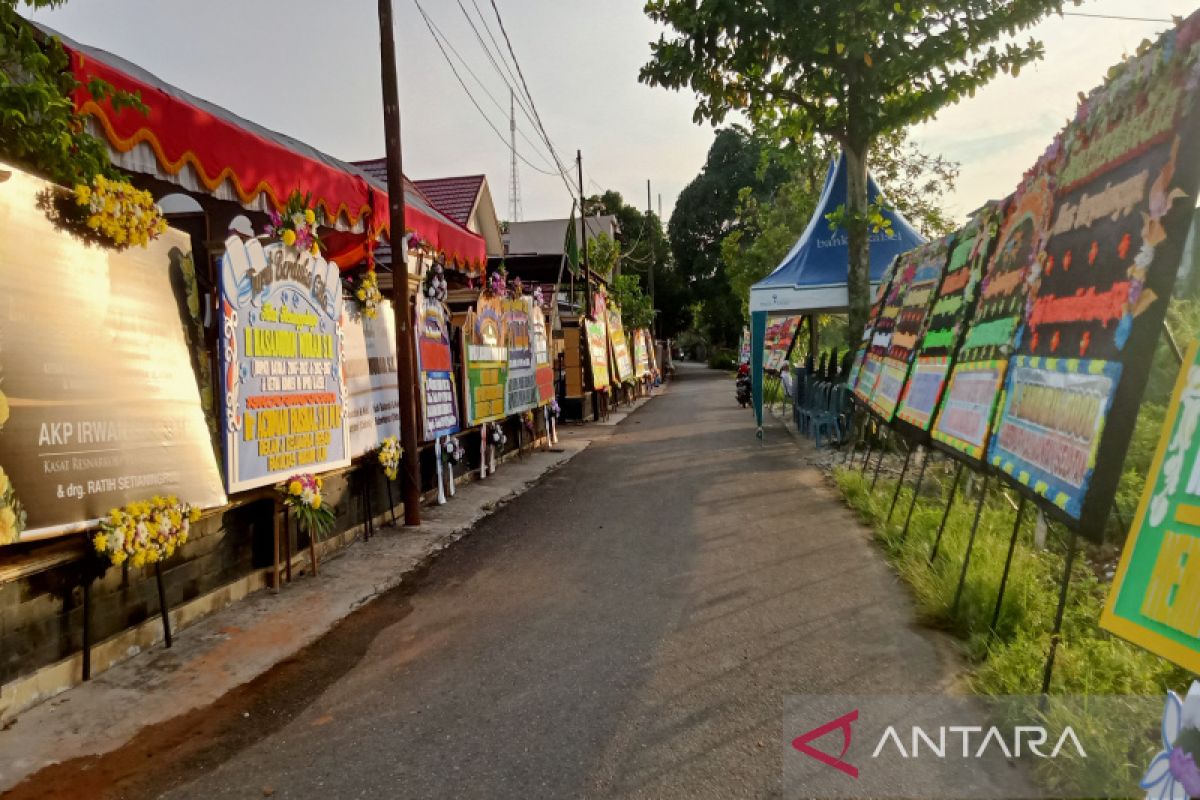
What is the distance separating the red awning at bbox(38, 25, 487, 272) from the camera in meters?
4.16

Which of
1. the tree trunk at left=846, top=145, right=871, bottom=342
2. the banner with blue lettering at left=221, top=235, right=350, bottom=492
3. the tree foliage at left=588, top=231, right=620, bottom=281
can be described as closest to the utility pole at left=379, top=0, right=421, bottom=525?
the banner with blue lettering at left=221, top=235, right=350, bottom=492

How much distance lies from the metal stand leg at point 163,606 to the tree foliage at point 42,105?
2.18m

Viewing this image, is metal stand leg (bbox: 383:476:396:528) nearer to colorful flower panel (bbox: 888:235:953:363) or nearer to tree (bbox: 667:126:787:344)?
colorful flower panel (bbox: 888:235:953:363)

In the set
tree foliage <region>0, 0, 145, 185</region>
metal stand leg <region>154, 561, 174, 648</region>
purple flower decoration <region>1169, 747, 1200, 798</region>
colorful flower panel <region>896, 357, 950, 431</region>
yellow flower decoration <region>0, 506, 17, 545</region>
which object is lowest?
metal stand leg <region>154, 561, 174, 648</region>

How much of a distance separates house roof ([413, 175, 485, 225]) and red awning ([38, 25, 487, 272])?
44.5ft

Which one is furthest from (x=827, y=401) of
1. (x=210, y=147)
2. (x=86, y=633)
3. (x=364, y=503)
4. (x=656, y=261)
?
(x=656, y=261)

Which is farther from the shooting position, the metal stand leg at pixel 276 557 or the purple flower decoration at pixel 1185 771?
the metal stand leg at pixel 276 557

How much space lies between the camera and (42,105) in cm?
367

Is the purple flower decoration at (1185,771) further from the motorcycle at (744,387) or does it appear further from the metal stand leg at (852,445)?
the motorcycle at (744,387)

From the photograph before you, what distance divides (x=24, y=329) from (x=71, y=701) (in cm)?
181

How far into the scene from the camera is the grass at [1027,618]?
9.96ft

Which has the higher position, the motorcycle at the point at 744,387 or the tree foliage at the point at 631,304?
the tree foliage at the point at 631,304

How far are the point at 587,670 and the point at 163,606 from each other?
2530mm

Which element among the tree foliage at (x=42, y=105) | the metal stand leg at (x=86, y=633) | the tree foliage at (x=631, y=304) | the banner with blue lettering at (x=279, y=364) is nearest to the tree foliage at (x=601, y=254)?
the tree foliage at (x=631, y=304)
